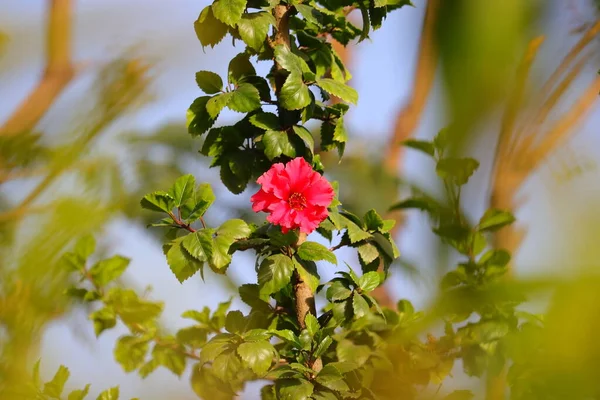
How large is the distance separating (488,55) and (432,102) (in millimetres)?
21

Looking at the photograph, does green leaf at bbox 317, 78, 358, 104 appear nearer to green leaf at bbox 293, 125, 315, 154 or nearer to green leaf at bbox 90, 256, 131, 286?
green leaf at bbox 293, 125, 315, 154

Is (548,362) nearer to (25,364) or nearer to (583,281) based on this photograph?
(583,281)

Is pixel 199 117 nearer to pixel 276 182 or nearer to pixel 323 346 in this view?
pixel 276 182

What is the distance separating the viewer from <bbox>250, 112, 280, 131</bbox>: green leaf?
531 millimetres

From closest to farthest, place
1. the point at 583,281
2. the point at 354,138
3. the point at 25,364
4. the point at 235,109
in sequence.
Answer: the point at 583,281
the point at 25,364
the point at 235,109
the point at 354,138

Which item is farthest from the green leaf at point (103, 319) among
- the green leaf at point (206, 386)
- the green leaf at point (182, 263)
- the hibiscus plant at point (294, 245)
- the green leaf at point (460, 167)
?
the green leaf at point (460, 167)

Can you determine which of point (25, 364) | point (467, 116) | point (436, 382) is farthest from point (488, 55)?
point (436, 382)

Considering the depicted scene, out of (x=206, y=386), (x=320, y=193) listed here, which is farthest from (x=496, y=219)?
(x=206, y=386)

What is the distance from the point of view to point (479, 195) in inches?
7.6

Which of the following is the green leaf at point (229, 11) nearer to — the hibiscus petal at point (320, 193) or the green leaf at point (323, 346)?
the hibiscus petal at point (320, 193)

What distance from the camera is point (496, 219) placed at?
0.42m

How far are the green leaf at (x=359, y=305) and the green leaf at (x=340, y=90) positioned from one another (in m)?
0.17

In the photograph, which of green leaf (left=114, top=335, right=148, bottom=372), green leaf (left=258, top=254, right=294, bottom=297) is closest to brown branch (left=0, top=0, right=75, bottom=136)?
green leaf (left=258, top=254, right=294, bottom=297)

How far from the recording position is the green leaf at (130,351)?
2.20 ft
